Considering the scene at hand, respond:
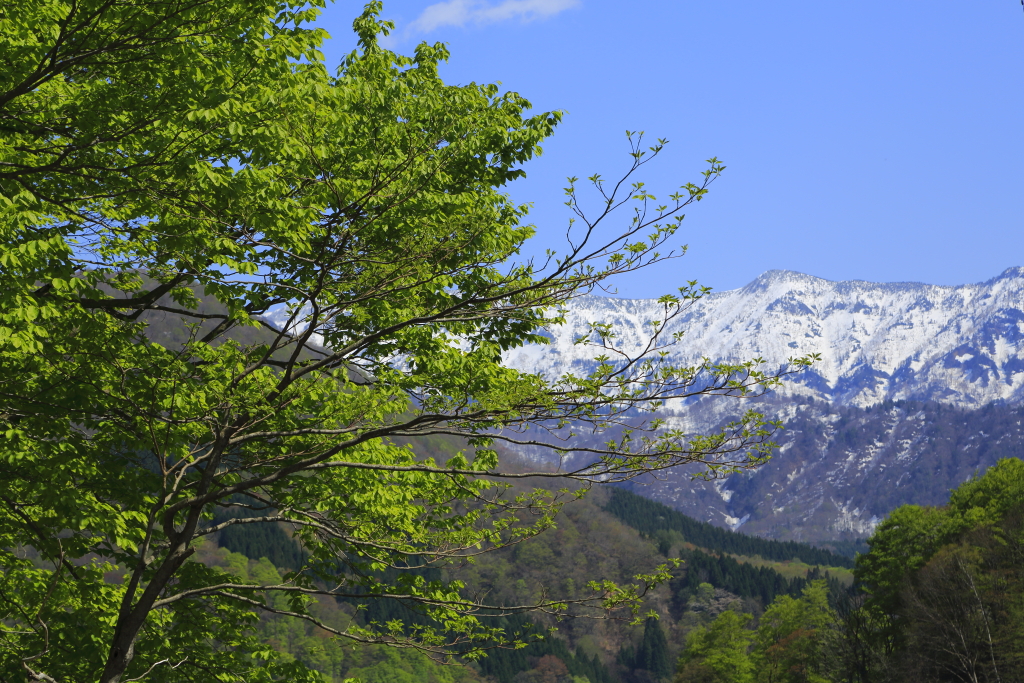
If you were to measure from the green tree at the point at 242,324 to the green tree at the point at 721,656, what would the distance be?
72.4 m

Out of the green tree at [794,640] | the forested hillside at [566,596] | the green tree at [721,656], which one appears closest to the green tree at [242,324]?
the green tree at [794,640]

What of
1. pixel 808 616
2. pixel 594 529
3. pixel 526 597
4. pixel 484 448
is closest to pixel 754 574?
pixel 594 529

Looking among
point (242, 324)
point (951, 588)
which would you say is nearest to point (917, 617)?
point (951, 588)

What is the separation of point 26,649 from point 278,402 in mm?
6348

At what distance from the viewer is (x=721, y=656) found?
78.3 meters

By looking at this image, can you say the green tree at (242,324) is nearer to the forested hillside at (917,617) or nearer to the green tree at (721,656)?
the forested hillside at (917,617)

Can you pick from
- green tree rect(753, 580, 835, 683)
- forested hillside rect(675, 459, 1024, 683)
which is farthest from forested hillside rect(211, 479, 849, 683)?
forested hillside rect(675, 459, 1024, 683)

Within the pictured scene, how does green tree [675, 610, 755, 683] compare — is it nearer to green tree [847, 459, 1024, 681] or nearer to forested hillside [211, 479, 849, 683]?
green tree [847, 459, 1024, 681]

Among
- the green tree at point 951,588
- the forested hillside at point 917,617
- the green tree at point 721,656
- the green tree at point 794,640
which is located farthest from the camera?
the green tree at point 721,656

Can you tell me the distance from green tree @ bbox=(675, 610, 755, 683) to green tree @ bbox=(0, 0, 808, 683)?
72.4 meters

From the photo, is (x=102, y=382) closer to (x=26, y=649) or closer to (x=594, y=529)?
(x=26, y=649)

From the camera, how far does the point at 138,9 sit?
873 cm

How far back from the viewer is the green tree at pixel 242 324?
9023 mm

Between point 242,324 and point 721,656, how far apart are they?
78428 mm
